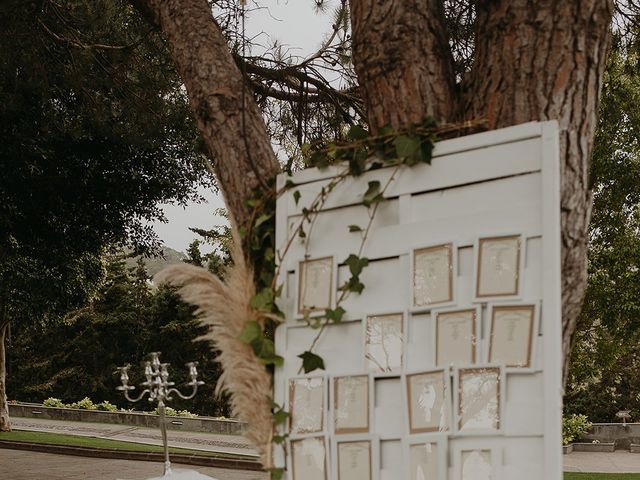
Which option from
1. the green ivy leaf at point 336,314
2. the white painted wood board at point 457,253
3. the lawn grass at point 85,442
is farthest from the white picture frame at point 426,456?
the lawn grass at point 85,442

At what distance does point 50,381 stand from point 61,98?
2075 cm

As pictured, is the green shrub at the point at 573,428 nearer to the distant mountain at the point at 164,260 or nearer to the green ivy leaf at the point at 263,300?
the distant mountain at the point at 164,260

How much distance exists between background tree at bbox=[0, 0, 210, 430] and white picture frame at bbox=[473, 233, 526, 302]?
13.7 feet

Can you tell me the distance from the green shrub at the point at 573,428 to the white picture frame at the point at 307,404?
15.0 meters

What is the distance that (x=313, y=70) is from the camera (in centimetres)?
437

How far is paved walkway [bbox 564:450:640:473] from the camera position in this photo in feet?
43.6

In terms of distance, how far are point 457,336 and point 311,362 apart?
450mm

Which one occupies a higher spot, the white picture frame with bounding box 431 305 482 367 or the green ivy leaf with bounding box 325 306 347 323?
the green ivy leaf with bounding box 325 306 347 323

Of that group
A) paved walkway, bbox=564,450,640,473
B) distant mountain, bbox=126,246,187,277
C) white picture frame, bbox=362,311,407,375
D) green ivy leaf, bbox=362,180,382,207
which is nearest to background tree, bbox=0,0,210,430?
distant mountain, bbox=126,246,187,277

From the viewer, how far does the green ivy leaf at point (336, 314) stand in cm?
214

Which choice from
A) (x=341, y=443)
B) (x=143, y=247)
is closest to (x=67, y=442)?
(x=143, y=247)

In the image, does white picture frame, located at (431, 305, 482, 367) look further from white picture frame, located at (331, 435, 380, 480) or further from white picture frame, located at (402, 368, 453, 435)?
white picture frame, located at (331, 435, 380, 480)

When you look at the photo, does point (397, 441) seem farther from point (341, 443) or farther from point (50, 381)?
point (50, 381)

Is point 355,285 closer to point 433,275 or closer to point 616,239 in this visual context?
point 433,275
